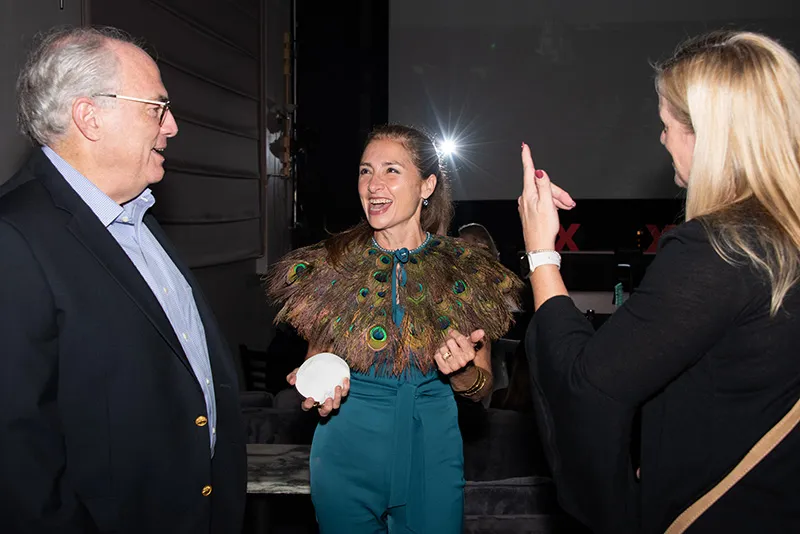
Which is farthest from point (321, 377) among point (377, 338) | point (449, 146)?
point (449, 146)

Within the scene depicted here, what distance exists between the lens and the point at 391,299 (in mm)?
2189

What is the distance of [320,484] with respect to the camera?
208cm

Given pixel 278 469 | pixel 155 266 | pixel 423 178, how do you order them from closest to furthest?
pixel 155 266 → pixel 423 178 → pixel 278 469

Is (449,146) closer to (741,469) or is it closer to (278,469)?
(278,469)

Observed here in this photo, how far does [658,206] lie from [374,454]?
638 centimetres

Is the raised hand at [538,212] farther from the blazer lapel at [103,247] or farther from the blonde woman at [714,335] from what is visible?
the blazer lapel at [103,247]

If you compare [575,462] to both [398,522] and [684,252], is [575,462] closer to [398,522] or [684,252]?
[684,252]

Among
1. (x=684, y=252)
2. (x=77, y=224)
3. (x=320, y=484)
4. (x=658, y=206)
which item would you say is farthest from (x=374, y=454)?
(x=658, y=206)

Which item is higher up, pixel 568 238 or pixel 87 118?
pixel 87 118

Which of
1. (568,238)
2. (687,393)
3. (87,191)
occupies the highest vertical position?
(87,191)

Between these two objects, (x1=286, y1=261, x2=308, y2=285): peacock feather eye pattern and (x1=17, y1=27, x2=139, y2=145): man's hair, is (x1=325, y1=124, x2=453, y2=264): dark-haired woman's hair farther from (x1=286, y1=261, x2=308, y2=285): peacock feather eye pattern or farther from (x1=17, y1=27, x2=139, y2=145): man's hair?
(x1=17, y1=27, x2=139, y2=145): man's hair

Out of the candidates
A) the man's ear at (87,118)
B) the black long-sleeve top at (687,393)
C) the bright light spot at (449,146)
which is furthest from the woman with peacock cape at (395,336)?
the bright light spot at (449,146)

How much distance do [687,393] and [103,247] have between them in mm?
1126

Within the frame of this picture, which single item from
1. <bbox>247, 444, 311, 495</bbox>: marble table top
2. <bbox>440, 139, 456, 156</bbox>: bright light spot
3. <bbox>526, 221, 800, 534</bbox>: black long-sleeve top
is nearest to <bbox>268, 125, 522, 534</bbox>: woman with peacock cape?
<bbox>247, 444, 311, 495</bbox>: marble table top
